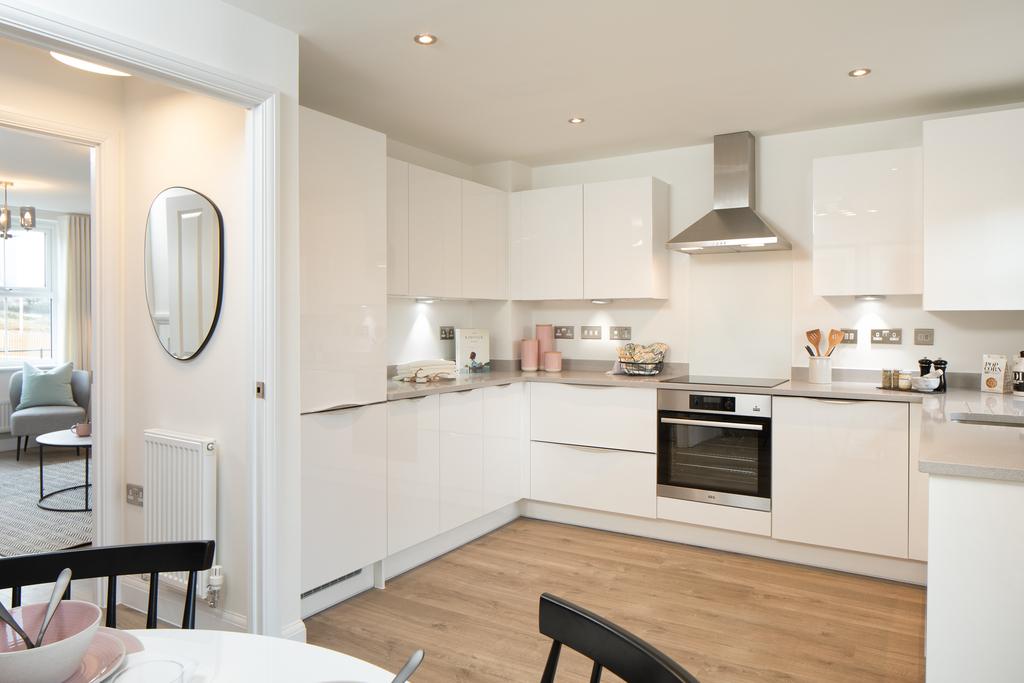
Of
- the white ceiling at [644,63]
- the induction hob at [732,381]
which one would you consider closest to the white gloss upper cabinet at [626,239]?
the white ceiling at [644,63]

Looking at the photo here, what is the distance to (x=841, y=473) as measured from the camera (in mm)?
3453

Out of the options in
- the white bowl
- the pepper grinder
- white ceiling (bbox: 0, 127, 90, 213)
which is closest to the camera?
the white bowl

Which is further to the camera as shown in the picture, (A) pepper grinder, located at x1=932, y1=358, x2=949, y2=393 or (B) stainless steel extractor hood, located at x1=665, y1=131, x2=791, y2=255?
(B) stainless steel extractor hood, located at x1=665, y1=131, x2=791, y2=255

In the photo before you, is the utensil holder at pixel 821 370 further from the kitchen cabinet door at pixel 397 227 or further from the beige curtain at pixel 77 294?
the beige curtain at pixel 77 294

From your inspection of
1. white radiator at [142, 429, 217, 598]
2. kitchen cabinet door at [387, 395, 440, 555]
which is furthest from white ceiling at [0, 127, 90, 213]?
kitchen cabinet door at [387, 395, 440, 555]

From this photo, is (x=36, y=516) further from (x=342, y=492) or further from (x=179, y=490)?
(x=342, y=492)

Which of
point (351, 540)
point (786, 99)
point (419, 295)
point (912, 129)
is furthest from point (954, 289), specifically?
point (351, 540)

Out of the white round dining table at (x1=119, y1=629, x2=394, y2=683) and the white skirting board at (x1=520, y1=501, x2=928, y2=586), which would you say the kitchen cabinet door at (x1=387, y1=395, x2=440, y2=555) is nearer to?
the white skirting board at (x1=520, y1=501, x2=928, y2=586)

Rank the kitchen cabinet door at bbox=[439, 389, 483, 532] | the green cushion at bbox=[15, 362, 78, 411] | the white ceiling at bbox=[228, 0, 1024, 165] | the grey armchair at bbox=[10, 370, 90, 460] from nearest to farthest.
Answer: the white ceiling at bbox=[228, 0, 1024, 165] → the kitchen cabinet door at bbox=[439, 389, 483, 532] → the grey armchair at bbox=[10, 370, 90, 460] → the green cushion at bbox=[15, 362, 78, 411]

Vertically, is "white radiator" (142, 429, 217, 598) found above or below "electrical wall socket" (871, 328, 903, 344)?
below

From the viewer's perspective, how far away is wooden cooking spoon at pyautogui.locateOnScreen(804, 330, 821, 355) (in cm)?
397

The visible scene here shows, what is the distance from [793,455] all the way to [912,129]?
1951mm

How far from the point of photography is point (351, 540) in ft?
10.1

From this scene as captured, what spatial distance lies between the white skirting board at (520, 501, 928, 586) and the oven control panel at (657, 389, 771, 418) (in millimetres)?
714
